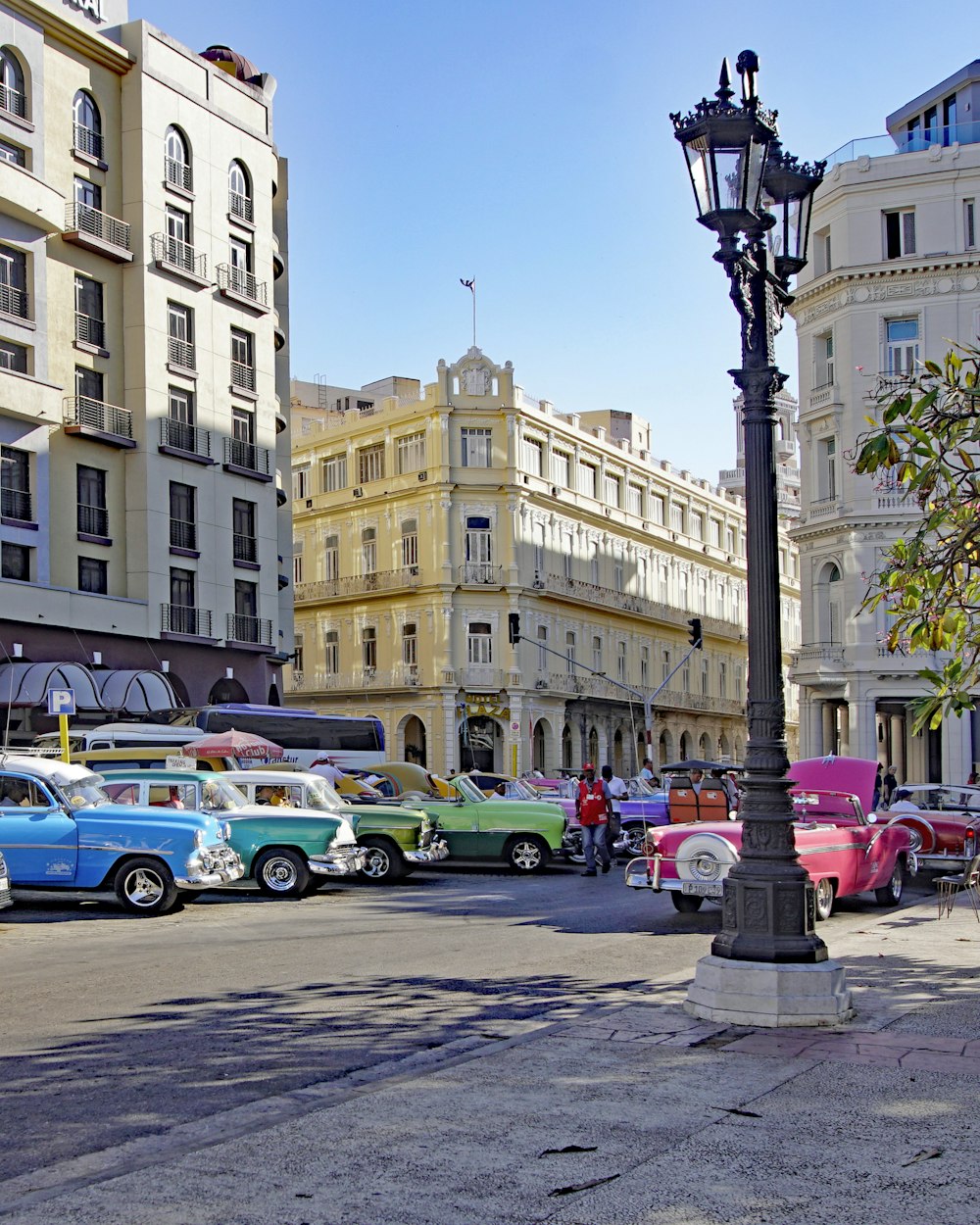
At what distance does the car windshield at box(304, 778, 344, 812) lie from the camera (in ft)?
67.1

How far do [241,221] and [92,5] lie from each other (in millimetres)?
7165

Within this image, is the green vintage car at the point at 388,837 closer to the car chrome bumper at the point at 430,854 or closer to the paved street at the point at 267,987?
the car chrome bumper at the point at 430,854

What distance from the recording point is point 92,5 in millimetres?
38156

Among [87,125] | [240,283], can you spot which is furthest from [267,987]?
[240,283]

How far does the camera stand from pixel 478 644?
199 ft

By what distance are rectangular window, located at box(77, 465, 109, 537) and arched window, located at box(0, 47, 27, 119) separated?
29.2 ft

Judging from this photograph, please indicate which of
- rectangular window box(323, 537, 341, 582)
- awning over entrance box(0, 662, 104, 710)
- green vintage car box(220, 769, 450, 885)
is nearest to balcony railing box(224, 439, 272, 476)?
awning over entrance box(0, 662, 104, 710)

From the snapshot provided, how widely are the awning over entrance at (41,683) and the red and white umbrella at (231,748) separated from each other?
12.5 ft

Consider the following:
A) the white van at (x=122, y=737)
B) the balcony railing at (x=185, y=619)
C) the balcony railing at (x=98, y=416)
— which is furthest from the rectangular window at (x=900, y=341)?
the white van at (x=122, y=737)

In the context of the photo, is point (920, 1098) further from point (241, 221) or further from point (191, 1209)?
point (241, 221)

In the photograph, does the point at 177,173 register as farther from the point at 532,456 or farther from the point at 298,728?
the point at 532,456

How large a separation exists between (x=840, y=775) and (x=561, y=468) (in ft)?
146

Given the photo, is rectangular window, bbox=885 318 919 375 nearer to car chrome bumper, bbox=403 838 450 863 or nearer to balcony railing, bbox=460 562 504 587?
balcony railing, bbox=460 562 504 587

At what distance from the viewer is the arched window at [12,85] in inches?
1349
